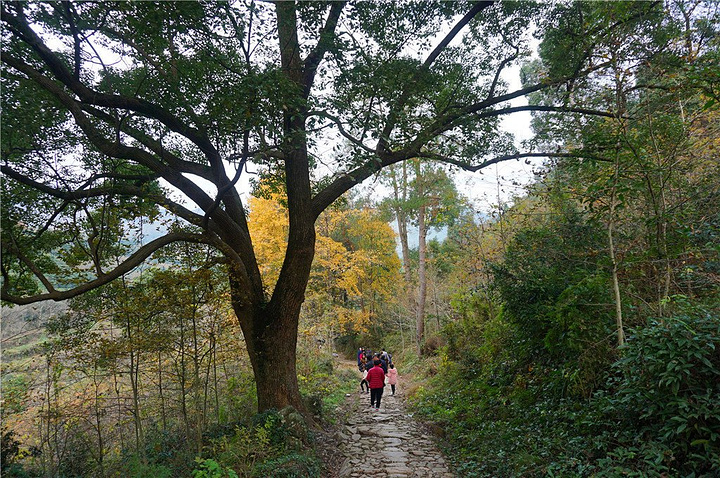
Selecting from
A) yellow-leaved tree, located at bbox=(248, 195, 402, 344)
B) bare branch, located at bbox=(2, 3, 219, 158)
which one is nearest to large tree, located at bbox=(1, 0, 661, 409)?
bare branch, located at bbox=(2, 3, 219, 158)

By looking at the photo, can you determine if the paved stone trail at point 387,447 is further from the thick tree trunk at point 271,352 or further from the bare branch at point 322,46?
the bare branch at point 322,46

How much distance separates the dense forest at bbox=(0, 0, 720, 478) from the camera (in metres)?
4.32

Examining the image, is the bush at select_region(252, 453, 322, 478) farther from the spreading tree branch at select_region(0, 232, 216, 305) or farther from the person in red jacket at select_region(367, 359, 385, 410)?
the person in red jacket at select_region(367, 359, 385, 410)

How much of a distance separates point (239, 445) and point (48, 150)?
5404 mm

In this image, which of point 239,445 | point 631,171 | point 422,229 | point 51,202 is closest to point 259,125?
point 51,202

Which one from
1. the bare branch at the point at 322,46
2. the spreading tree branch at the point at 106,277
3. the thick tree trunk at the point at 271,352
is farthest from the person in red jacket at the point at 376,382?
the bare branch at the point at 322,46

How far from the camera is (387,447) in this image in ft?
21.6

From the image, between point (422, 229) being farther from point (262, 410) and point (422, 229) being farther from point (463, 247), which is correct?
point (262, 410)

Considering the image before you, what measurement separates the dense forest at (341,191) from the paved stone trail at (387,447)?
425mm

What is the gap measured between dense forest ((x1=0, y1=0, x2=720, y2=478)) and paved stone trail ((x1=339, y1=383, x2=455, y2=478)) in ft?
1.39

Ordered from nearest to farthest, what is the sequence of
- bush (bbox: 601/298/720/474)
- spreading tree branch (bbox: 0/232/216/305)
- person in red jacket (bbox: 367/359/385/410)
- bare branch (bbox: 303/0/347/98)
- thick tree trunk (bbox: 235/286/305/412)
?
bush (bbox: 601/298/720/474) → spreading tree branch (bbox: 0/232/216/305) → bare branch (bbox: 303/0/347/98) → thick tree trunk (bbox: 235/286/305/412) → person in red jacket (bbox: 367/359/385/410)

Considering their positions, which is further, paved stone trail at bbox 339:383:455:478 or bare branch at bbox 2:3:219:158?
paved stone trail at bbox 339:383:455:478

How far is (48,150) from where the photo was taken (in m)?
5.68

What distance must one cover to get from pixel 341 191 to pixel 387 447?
4783 millimetres
